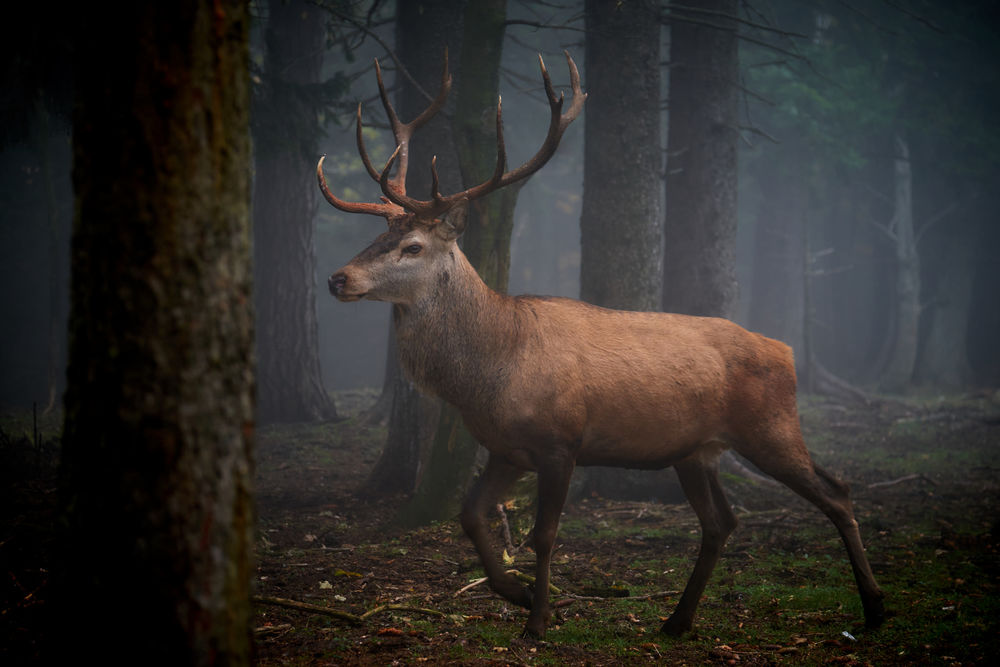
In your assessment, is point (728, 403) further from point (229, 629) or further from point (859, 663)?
point (229, 629)

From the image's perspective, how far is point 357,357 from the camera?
91.7 feet

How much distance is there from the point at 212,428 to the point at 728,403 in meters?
3.74

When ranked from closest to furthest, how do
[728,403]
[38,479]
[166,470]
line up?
[166,470]
[728,403]
[38,479]

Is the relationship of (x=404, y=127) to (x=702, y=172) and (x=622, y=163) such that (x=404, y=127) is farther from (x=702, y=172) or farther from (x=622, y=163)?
(x=702, y=172)

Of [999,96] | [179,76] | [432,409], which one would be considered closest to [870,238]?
[999,96]

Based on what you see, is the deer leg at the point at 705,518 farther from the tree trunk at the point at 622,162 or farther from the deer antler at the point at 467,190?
the tree trunk at the point at 622,162

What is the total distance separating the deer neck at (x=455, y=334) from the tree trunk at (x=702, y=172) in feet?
16.8

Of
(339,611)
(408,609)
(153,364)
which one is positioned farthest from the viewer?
(408,609)

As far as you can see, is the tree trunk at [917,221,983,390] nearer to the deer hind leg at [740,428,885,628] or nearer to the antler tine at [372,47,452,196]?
the deer hind leg at [740,428,885,628]

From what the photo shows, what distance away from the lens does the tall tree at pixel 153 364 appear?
5.75ft

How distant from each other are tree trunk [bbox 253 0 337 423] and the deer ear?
26.0 ft

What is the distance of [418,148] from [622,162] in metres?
2.25

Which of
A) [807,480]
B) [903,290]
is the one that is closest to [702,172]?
[807,480]

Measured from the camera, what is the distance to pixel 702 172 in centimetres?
956
